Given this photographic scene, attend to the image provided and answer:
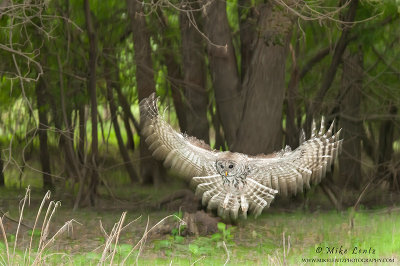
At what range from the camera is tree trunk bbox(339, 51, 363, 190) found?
1310 centimetres

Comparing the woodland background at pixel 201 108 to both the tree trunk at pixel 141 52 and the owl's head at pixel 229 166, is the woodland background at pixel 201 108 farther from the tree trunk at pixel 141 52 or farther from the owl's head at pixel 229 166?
the owl's head at pixel 229 166

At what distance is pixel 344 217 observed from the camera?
1024cm

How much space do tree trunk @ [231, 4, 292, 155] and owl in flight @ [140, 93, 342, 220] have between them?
5.80ft

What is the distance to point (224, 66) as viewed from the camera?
9852mm

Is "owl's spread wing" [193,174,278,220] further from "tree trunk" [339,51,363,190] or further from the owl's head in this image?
"tree trunk" [339,51,363,190]

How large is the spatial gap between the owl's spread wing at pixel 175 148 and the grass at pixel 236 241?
63cm

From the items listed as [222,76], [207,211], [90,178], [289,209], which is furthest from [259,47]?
[90,178]

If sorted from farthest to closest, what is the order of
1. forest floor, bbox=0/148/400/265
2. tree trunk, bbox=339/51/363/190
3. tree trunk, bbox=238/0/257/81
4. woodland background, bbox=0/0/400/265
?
1. tree trunk, bbox=339/51/363/190
2. tree trunk, bbox=238/0/257/81
3. woodland background, bbox=0/0/400/265
4. forest floor, bbox=0/148/400/265

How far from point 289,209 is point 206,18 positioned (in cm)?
355

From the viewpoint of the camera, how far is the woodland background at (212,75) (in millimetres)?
9469

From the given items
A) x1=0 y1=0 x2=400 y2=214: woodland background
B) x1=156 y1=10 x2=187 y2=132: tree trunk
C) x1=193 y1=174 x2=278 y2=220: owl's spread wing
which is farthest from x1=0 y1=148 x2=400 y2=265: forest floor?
x1=156 y1=10 x2=187 y2=132: tree trunk

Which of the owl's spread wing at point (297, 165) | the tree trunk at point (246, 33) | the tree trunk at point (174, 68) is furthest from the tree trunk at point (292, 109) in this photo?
the owl's spread wing at point (297, 165)

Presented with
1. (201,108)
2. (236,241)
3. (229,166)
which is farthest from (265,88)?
(201,108)

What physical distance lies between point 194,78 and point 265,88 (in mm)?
3289
